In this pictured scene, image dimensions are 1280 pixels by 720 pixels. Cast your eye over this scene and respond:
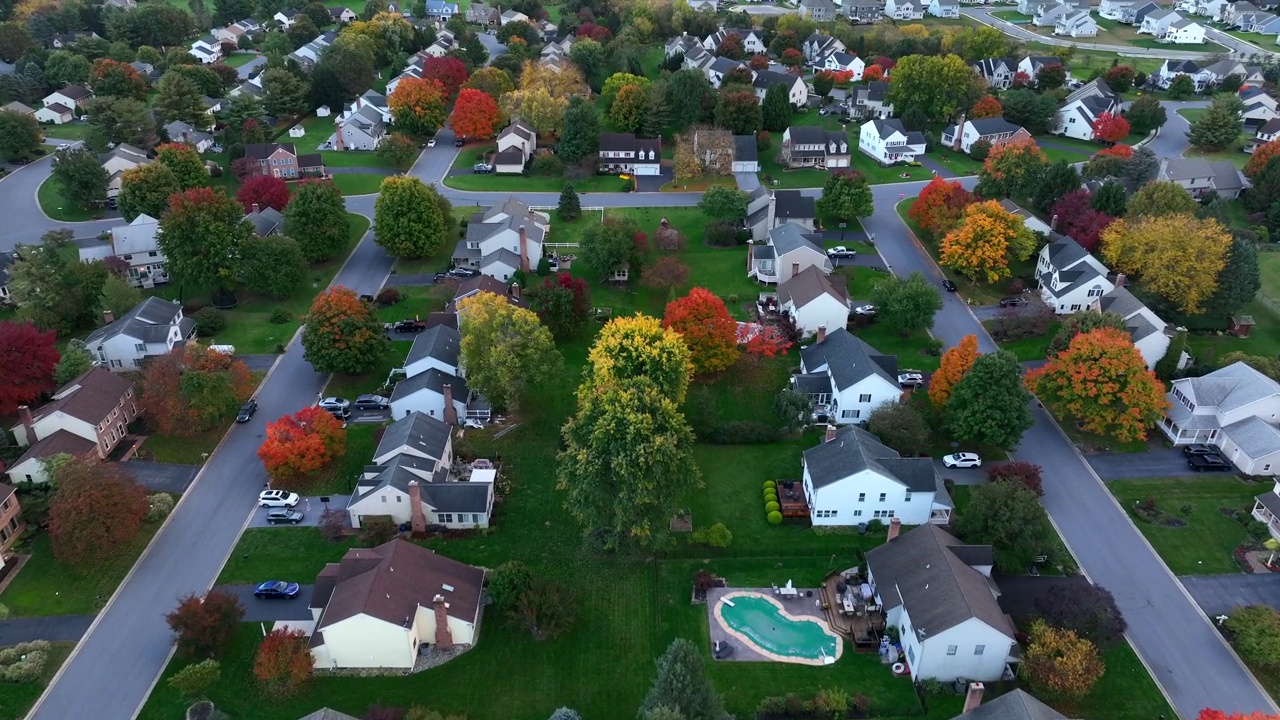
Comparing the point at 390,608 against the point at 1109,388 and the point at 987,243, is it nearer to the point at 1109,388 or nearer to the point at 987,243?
the point at 1109,388

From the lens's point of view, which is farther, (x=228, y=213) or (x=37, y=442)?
(x=228, y=213)

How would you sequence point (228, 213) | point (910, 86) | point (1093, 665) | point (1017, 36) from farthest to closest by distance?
point (1017, 36) → point (910, 86) → point (228, 213) → point (1093, 665)

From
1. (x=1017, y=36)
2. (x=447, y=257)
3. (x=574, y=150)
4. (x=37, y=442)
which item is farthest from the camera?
(x=1017, y=36)

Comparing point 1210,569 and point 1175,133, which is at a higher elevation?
point 1210,569

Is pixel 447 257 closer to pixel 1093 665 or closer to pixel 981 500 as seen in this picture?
pixel 981 500

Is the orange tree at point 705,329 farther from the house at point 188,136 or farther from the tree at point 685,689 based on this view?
the house at point 188,136

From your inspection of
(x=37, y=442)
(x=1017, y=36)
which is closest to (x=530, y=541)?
(x=37, y=442)
